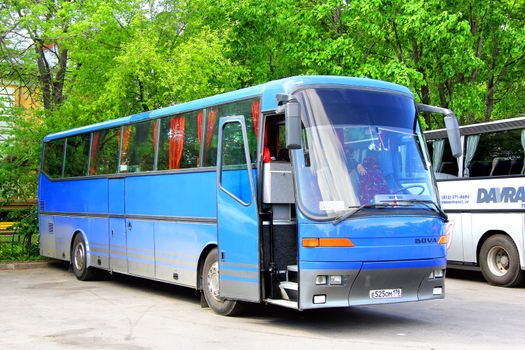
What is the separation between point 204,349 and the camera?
841 centimetres

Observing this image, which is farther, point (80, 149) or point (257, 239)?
point (80, 149)

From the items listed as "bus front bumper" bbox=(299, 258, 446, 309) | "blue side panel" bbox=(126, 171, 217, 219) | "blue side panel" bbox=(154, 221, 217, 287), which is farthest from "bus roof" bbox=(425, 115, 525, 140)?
"blue side panel" bbox=(154, 221, 217, 287)

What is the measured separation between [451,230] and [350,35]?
9176 millimetres

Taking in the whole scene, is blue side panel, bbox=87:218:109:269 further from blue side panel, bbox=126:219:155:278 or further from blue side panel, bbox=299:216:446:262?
blue side panel, bbox=299:216:446:262

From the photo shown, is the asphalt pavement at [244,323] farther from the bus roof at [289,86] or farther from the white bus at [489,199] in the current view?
the bus roof at [289,86]

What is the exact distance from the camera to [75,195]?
17.0 metres

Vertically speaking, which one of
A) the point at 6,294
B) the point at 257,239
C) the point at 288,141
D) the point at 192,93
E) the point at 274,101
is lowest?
the point at 6,294

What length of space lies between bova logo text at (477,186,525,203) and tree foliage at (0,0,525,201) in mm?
5844

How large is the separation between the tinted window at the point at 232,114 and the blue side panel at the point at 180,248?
1.15 metres

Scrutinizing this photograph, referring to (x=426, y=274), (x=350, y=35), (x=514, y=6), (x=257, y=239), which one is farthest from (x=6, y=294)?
(x=514, y=6)

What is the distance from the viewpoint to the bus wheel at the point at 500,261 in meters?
14.7

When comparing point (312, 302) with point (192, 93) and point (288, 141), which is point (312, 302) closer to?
point (288, 141)

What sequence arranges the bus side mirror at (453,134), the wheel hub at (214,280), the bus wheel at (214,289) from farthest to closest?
the wheel hub at (214,280), the bus wheel at (214,289), the bus side mirror at (453,134)

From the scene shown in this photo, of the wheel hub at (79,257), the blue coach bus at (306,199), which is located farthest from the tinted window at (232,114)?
the wheel hub at (79,257)
